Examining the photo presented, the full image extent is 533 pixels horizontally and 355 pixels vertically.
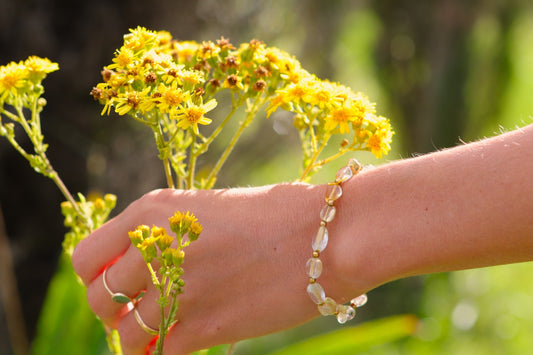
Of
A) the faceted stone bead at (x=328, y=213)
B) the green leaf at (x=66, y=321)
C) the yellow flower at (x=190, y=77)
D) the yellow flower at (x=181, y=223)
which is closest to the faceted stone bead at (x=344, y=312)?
the faceted stone bead at (x=328, y=213)

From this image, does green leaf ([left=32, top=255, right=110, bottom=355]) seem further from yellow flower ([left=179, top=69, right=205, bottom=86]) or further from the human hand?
yellow flower ([left=179, top=69, right=205, bottom=86])

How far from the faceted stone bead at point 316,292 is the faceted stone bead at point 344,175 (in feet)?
0.42

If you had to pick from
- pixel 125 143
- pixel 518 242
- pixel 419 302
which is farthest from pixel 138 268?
pixel 419 302

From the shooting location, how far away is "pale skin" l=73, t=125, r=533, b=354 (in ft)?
1.82

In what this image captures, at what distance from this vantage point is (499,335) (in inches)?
97.5

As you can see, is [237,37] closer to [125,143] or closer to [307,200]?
[125,143]

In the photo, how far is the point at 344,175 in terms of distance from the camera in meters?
0.64

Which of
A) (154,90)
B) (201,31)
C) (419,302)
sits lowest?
(419,302)

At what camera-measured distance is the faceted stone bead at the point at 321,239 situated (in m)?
0.60

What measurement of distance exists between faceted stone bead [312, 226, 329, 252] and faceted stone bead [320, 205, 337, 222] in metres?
0.01

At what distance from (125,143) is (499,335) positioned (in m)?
1.95

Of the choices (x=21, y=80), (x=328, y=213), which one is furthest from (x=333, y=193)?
(x=21, y=80)

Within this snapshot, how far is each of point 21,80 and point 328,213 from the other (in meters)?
0.43

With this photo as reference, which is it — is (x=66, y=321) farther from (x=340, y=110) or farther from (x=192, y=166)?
(x=340, y=110)
